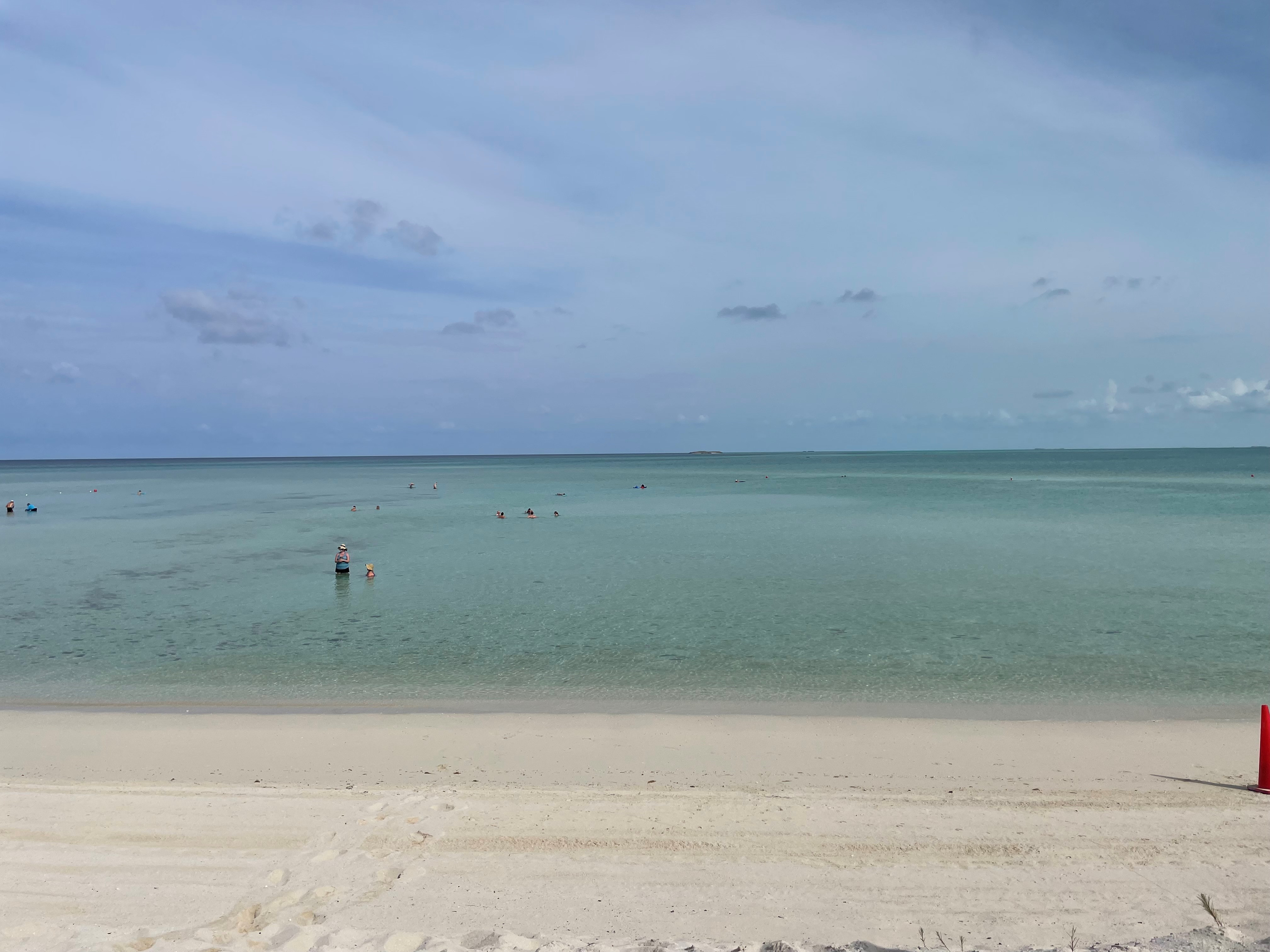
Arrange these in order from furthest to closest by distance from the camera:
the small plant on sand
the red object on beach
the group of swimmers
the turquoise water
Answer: the group of swimmers < the turquoise water < the red object on beach < the small plant on sand

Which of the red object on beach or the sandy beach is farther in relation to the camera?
the red object on beach

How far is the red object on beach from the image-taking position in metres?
10.1

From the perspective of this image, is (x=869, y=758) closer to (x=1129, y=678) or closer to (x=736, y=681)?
(x=736, y=681)

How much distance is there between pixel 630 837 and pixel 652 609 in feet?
54.6

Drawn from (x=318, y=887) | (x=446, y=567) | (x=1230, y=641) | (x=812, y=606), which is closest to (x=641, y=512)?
(x=446, y=567)

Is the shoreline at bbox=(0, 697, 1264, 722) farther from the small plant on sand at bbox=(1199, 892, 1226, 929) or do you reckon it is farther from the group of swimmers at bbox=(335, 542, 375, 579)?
the group of swimmers at bbox=(335, 542, 375, 579)

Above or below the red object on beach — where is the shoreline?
below

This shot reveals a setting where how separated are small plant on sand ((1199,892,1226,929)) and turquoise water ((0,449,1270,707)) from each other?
885 cm

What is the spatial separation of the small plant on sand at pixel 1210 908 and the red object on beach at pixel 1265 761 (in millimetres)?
3818

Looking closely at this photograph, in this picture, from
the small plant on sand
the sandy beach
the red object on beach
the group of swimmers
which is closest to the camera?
the small plant on sand

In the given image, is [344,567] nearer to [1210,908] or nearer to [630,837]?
[630,837]

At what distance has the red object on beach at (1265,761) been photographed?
33.2ft

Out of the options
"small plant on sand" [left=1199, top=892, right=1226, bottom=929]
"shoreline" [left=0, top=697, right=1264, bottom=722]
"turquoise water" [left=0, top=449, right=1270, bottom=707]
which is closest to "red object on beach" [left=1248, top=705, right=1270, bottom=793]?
"small plant on sand" [left=1199, top=892, right=1226, bottom=929]

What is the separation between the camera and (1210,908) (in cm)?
703
